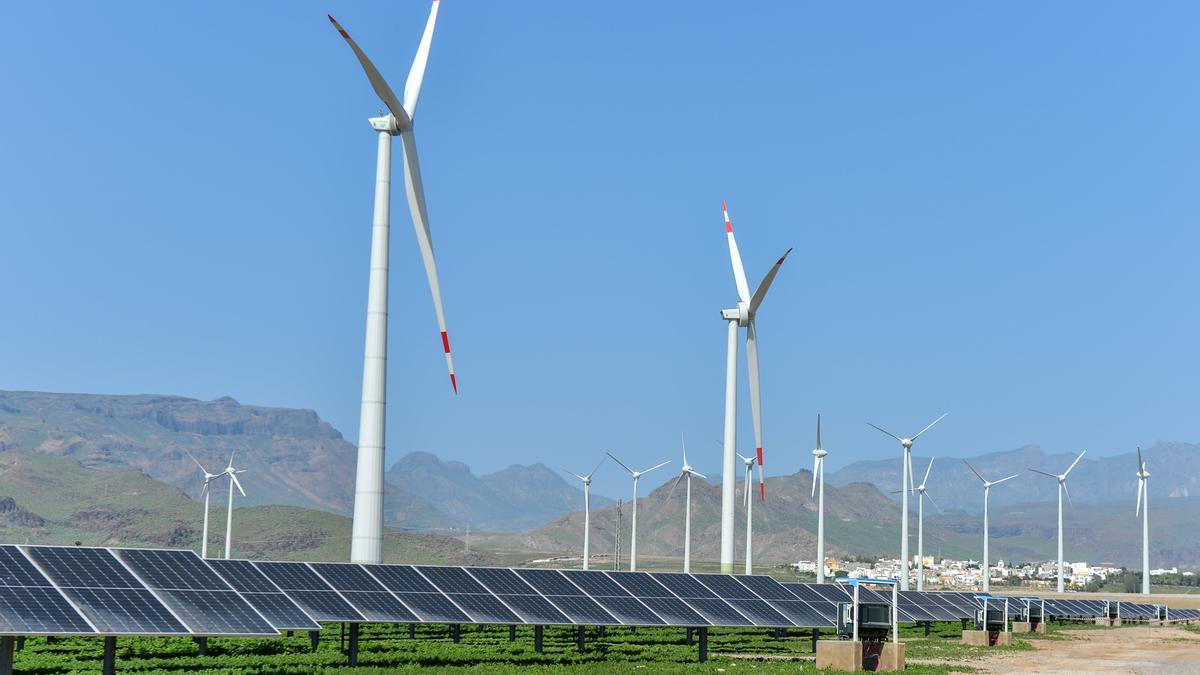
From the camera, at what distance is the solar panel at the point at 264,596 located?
44.9 meters

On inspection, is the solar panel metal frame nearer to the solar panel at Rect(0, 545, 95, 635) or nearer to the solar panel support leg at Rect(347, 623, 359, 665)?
the solar panel at Rect(0, 545, 95, 635)

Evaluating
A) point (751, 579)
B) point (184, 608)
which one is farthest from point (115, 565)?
point (751, 579)

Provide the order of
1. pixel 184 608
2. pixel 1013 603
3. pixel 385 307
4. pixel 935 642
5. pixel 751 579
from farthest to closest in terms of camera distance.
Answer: pixel 1013 603
pixel 935 642
pixel 751 579
pixel 385 307
pixel 184 608

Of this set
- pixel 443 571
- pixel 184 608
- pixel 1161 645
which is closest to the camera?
pixel 184 608

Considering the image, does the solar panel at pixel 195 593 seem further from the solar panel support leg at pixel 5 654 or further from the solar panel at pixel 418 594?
the solar panel at pixel 418 594

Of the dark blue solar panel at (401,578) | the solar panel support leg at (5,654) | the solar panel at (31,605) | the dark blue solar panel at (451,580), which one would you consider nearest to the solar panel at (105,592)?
the solar panel at (31,605)

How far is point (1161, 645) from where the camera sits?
293 ft

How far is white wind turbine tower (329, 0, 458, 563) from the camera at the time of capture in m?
59.7

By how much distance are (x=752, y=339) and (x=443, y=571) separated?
4466 centimetres

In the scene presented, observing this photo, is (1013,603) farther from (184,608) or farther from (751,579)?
(184,608)

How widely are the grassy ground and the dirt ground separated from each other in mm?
2115

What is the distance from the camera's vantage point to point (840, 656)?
185 ft

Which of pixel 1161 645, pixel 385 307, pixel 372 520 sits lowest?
pixel 1161 645

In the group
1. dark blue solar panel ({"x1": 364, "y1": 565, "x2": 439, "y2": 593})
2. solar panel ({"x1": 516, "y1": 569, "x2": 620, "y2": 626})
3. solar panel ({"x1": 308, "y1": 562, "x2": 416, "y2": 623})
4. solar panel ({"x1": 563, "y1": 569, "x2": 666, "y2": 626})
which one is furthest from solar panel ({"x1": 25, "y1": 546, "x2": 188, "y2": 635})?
solar panel ({"x1": 563, "y1": 569, "x2": 666, "y2": 626})
